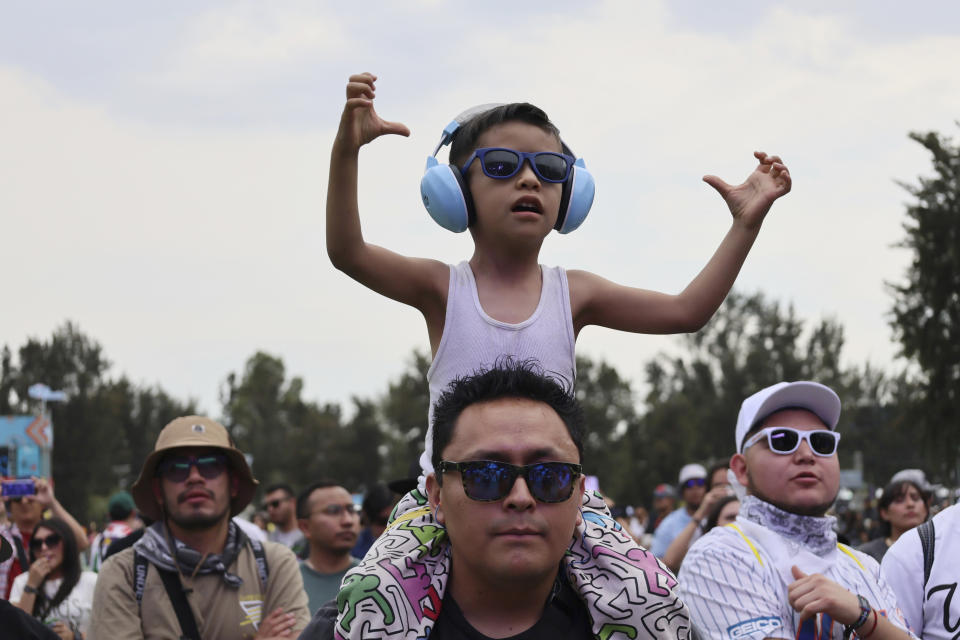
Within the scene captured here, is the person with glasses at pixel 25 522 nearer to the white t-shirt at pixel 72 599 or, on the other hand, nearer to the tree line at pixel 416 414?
the white t-shirt at pixel 72 599

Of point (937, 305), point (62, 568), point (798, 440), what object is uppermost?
point (937, 305)

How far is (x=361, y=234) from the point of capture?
3779 mm

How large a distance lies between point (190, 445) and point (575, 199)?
3.16 metres

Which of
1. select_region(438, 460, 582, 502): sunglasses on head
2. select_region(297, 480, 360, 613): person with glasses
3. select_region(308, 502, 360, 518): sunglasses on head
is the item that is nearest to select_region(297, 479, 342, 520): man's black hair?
select_region(297, 480, 360, 613): person with glasses

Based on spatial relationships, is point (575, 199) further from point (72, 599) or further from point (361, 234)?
point (72, 599)

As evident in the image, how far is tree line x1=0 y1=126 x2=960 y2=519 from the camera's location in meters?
63.5

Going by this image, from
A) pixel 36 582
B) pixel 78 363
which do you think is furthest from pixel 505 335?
pixel 78 363

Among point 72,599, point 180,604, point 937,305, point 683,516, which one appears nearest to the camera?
point 180,604

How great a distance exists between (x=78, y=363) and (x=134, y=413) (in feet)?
21.6

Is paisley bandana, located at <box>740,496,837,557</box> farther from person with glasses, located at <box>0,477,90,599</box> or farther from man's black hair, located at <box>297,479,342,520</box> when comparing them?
person with glasses, located at <box>0,477,90,599</box>

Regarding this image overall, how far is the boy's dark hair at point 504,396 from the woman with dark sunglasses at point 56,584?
608cm

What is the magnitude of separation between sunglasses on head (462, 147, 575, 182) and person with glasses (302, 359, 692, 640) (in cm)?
70

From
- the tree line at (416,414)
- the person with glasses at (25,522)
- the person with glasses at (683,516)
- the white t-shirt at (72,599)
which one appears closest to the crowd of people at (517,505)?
the white t-shirt at (72,599)

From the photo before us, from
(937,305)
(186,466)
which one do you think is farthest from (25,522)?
(937,305)
